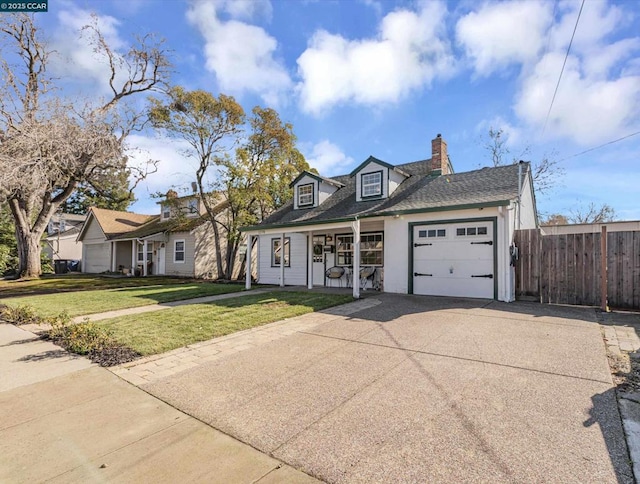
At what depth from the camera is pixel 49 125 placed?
46.3 ft

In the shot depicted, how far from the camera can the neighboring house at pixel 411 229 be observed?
9664mm

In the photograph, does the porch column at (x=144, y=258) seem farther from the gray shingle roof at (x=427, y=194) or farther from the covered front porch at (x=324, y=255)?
the gray shingle roof at (x=427, y=194)

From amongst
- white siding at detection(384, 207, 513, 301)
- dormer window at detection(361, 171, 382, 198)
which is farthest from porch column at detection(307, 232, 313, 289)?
white siding at detection(384, 207, 513, 301)

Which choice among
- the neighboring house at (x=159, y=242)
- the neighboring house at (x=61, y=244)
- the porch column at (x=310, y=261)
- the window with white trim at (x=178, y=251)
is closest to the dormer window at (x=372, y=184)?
the porch column at (x=310, y=261)

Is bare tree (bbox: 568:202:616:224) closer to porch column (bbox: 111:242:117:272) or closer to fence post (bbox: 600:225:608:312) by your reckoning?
fence post (bbox: 600:225:608:312)

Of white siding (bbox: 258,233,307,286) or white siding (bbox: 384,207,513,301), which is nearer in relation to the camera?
white siding (bbox: 384,207,513,301)

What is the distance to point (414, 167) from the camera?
14.6 m

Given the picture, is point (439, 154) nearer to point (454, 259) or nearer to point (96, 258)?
point (454, 259)

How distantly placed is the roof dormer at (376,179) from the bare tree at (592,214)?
24393mm

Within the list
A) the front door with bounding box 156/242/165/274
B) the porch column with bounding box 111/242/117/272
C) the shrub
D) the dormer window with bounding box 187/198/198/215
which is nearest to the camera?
the shrub

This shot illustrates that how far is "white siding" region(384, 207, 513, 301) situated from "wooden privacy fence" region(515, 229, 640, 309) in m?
0.57

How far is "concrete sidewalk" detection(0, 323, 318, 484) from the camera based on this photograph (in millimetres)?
2418

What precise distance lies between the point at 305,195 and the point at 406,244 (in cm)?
661

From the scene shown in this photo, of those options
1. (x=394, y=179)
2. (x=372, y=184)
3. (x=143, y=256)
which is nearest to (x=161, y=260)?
(x=143, y=256)
